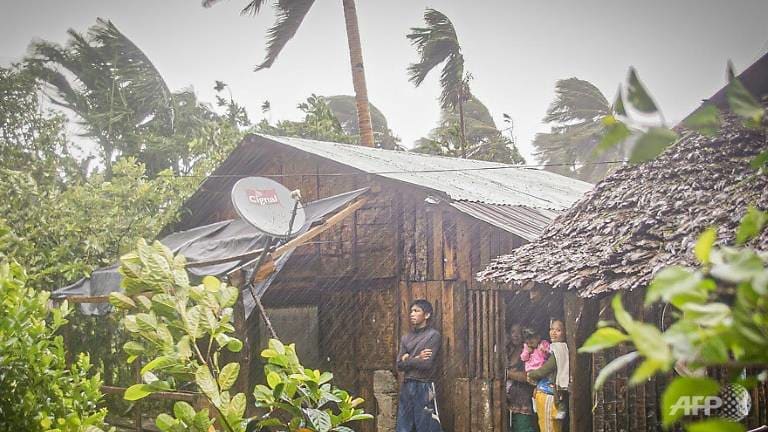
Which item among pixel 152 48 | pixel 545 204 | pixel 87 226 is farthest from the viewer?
pixel 152 48

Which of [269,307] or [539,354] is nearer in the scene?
[539,354]

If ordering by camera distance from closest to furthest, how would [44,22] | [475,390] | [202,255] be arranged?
[475,390], [202,255], [44,22]

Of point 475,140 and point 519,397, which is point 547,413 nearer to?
point 519,397

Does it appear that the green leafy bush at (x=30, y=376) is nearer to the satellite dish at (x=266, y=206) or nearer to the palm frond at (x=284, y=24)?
the satellite dish at (x=266, y=206)

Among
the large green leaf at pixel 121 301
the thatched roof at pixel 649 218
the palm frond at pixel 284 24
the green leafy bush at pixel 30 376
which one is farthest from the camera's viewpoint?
the palm frond at pixel 284 24

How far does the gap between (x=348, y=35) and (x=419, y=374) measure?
9.21 m

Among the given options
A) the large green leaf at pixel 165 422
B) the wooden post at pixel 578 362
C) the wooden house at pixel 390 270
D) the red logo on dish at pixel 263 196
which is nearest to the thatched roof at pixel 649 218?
the wooden post at pixel 578 362

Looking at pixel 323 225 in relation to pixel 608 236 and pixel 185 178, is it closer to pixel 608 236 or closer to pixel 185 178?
pixel 608 236

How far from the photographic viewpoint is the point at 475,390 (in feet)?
25.0

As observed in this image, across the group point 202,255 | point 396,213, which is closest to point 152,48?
point 202,255

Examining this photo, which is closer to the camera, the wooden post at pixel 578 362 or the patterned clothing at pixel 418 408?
the wooden post at pixel 578 362

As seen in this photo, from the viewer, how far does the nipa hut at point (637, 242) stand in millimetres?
5082

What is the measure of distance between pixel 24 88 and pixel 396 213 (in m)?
8.54

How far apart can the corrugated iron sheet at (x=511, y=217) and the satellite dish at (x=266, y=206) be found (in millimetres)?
1829
